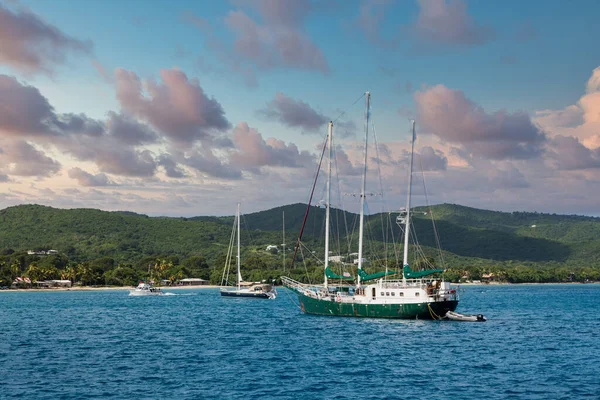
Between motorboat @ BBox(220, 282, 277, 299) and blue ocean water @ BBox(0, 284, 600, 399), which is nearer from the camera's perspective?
blue ocean water @ BBox(0, 284, 600, 399)

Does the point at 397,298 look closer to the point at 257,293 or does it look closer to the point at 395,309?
the point at 395,309

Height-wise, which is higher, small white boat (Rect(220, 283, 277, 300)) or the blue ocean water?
small white boat (Rect(220, 283, 277, 300))

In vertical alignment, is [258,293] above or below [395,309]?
above

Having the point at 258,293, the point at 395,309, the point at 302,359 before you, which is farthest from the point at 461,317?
the point at 258,293

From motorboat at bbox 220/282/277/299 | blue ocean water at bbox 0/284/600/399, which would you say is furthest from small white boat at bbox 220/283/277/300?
blue ocean water at bbox 0/284/600/399

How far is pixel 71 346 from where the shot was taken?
219 ft

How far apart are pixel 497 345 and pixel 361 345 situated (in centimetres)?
1390

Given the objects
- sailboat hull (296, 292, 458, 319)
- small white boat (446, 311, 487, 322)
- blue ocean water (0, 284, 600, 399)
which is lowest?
blue ocean water (0, 284, 600, 399)

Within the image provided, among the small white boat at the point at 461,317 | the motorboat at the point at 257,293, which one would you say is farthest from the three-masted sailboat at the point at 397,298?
the motorboat at the point at 257,293

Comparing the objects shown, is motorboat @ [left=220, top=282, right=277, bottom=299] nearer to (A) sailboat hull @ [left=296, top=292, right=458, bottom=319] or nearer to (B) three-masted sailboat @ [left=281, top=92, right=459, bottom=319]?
(B) three-masted sailboat @ [left=281, top=92, right=459, bottom=319]

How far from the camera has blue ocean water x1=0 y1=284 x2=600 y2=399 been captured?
43812mm

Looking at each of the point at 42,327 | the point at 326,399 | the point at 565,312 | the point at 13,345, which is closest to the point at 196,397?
the point at 326,399

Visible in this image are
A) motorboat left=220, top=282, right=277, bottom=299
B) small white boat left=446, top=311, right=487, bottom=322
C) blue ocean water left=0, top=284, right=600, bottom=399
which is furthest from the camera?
motorboat left=220, top=282, right=277, bottom=299

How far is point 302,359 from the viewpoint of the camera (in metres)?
57.6
